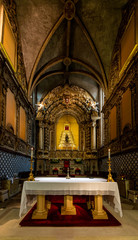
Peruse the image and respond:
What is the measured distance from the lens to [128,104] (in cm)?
1011

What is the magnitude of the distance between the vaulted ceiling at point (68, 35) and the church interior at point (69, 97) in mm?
62

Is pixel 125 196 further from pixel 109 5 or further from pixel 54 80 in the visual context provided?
pixel 54 80

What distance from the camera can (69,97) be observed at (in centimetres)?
2067

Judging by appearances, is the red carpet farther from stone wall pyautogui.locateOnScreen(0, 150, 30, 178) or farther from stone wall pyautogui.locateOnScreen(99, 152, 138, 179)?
stone wall pyautogui.locateOnScreen(0, 150, 30, 178)

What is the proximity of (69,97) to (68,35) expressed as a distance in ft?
23.6

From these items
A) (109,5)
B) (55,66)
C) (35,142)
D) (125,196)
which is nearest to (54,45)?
(55,66)

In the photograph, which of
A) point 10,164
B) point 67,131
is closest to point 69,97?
point 67,131

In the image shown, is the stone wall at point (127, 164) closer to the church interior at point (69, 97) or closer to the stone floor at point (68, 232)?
the church interior at point (69, 97)

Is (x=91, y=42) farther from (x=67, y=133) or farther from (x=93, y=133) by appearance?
Answer: (x=67, y=133)

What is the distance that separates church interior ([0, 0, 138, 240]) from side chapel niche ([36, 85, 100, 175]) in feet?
0.32

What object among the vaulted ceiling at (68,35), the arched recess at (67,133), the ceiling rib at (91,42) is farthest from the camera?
the arched recess at (67,133)

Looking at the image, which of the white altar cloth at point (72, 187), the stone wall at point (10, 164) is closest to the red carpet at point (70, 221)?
the white altar cloth at point (72, 187)

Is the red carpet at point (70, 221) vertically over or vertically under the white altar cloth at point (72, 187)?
under

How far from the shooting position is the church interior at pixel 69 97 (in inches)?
336
